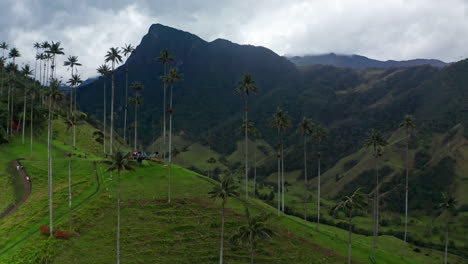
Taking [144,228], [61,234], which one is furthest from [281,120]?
[61,234]

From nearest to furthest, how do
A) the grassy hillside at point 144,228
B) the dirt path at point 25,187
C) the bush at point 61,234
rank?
the grassy hillside at point 144,228 → the bush at point 61,234 → the dirt path at point 25,187

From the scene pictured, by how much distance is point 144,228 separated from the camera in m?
70.9

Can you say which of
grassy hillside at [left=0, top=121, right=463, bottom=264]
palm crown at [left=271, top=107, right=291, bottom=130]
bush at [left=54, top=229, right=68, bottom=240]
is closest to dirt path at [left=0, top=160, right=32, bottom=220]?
grassy hillside at [left=0, top=121, right=463, bottom=264]

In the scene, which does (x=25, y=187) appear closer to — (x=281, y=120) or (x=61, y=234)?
(x=61, y=234)

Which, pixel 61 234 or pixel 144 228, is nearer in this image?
pixel 61 234

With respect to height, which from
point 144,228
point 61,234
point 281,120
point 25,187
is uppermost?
point 281,120

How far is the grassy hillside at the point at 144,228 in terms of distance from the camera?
6075cm

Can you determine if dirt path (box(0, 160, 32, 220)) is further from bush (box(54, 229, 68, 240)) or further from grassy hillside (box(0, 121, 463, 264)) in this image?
bush (box(54, 229, 68, 240))

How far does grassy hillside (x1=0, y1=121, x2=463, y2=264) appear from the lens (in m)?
60.8

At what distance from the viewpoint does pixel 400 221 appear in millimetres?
153750

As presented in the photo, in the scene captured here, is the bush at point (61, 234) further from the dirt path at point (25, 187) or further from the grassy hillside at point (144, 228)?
the dirt path at point (25, 187)

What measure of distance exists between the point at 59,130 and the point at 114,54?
57803 millimetres

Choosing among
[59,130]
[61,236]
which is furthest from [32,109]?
[61,236]

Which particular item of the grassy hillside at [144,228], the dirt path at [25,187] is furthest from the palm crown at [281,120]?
the dirt path at [25,187]
